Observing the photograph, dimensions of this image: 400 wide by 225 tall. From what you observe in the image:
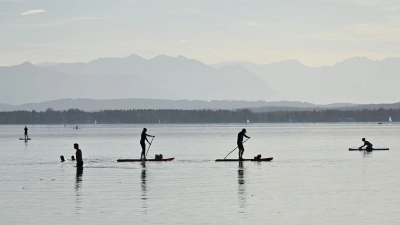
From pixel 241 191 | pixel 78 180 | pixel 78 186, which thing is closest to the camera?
pixel 241 191

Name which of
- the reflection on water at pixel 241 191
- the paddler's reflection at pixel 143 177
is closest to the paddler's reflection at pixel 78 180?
the paddler's reflection at pixel 143 177

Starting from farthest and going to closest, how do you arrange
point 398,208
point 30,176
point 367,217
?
point 30,176
point 398,208
point 367,217

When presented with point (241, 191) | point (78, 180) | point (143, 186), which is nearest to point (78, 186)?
point (143, 186)

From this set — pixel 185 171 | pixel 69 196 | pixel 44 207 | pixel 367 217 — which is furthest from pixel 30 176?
pixel 367 217

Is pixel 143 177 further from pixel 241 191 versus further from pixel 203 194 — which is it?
pixel 203 194

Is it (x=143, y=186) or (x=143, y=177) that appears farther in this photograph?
(x=143, y=177)

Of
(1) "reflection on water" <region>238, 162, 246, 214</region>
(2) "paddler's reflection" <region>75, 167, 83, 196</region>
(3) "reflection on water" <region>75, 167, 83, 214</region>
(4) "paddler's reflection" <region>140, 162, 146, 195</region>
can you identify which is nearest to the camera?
(1) "reflection on water" <region>238, 162, 246, 214</region>

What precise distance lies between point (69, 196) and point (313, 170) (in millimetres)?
17100

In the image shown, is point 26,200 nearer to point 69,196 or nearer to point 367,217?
point 69,196

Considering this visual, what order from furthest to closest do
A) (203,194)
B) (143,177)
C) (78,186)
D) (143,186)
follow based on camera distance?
(143,177), (78,186), (143,186), (203,194)

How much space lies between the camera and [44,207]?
27250mm

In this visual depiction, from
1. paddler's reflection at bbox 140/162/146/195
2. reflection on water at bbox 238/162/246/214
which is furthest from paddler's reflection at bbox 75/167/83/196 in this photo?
reflection on water at bbox 238/162/246/214

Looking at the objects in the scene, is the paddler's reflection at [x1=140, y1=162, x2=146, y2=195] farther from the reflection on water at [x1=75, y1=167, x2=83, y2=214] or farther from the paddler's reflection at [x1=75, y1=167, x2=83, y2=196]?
the paddler's reflection at [x1=75, y1=167, x2=83, y2=196]

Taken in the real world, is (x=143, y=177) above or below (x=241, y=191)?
above
